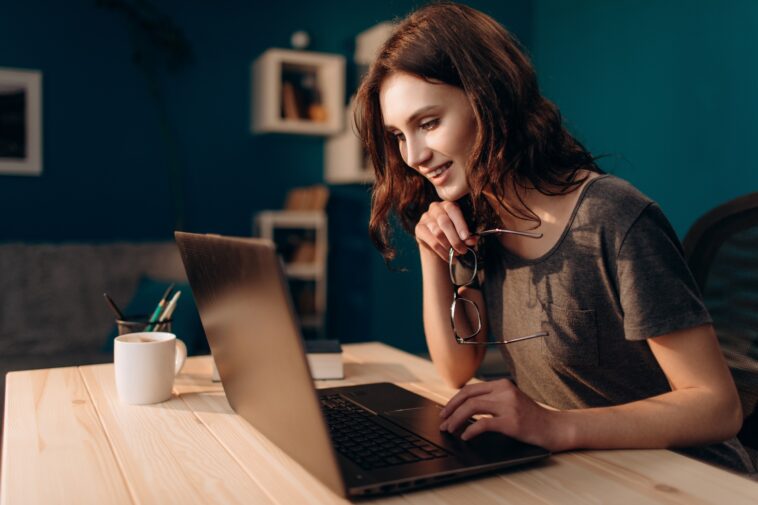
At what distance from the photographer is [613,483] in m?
0.67

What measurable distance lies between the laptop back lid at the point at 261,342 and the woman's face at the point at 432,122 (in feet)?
1.39

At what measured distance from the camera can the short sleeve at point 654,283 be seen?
0.90 meters

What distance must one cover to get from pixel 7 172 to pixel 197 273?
8.43ft

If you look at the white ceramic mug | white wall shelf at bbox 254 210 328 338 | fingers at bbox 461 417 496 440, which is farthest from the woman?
white wall shelf at bbox 254 210 328 338

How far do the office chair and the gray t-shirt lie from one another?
0.54 ft

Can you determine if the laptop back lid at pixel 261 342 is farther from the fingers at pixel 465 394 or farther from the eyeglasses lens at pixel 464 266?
the eyeglasses lens at pixel 464 266

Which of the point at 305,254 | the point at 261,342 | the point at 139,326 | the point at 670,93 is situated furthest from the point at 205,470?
the point at 670,93

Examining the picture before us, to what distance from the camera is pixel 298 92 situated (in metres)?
3.24

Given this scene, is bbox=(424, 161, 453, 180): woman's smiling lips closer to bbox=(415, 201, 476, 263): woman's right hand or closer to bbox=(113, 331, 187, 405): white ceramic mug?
bbox=(415, 201, 476, 263): woman's right hand

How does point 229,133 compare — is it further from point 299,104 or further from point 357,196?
point 357,196

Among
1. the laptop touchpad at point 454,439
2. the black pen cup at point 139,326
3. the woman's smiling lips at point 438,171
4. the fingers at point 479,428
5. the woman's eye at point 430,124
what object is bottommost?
the laptop touchpad at point 454,439

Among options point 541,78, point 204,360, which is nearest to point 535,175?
point 204,360

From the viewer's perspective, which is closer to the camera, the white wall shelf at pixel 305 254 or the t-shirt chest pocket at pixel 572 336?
the t-shirt chest pocket at pixel 572 336

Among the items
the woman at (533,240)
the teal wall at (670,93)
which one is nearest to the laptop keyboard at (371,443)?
the woman at (533,240)
